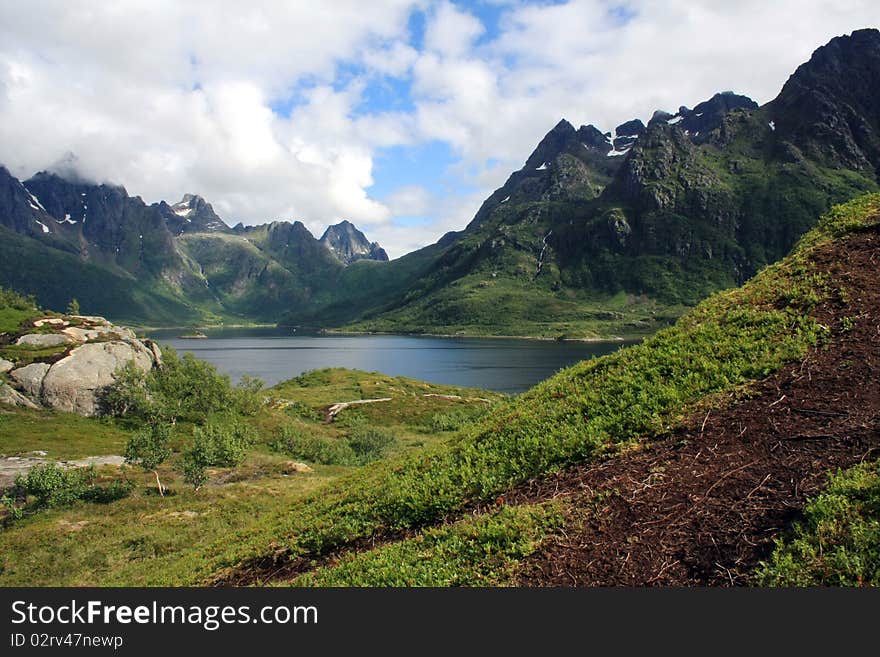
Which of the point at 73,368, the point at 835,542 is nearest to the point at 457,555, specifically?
the point at 835,542

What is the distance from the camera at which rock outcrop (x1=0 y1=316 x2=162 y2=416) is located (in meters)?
62.2

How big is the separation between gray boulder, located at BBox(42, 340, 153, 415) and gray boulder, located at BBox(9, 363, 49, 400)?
0.67m

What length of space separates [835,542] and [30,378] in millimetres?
80132

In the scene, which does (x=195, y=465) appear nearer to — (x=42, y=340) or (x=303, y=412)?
(x=42, y=340)

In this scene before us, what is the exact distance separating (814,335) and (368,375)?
128m

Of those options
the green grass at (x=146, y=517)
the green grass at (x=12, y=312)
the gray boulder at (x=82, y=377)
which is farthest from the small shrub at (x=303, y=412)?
the green grass at (x=12, y=312)

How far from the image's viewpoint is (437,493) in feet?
36.9

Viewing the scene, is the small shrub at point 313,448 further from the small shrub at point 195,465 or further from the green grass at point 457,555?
the green grass at point 457,555

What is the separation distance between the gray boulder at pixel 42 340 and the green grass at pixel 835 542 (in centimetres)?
8792

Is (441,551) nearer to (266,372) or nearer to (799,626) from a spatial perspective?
(799,626)

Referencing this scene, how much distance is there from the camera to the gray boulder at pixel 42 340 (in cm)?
7069

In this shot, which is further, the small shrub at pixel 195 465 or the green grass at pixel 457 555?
the small shrub at pixel 195 465

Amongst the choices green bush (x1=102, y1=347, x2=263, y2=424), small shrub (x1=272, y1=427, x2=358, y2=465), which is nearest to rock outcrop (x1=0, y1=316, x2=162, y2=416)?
green bush (x1=102, y1=347, x2=263, y2=424)

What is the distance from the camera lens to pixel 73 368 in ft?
214
